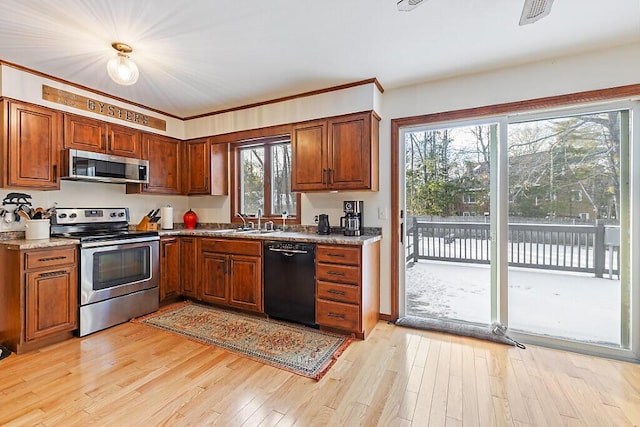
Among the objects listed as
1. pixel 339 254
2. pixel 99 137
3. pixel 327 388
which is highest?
pixel 99 137

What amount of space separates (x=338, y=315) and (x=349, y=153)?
1597 millimetres

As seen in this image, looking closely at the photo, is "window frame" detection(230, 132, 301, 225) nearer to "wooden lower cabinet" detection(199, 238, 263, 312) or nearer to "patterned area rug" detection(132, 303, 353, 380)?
"wooden lower cabinet" detection(199, 238, 263, 312)

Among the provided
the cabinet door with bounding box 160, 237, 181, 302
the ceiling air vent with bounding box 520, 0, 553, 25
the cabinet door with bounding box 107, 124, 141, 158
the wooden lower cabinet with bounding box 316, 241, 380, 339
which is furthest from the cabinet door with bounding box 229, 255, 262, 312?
the ceiling air vent with bounding box 520, 0, 553, 25

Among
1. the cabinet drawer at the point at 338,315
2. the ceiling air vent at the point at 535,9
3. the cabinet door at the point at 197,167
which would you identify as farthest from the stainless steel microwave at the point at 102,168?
the ceiling air vent at the point at 535,9

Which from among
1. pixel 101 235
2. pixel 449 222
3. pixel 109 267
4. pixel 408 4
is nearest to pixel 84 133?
pixel 101 235

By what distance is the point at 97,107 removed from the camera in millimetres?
3322

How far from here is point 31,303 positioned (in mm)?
2518

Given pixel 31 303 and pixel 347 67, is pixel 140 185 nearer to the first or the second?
pixel 31 303

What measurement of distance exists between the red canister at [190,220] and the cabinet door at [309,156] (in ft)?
6.16

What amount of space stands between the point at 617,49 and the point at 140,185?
490cm

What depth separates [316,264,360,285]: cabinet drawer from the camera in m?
2.77

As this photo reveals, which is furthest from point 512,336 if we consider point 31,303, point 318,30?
point 31,303

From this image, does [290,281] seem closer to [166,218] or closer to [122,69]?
[166,218]

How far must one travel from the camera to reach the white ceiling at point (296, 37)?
1.97 meters
